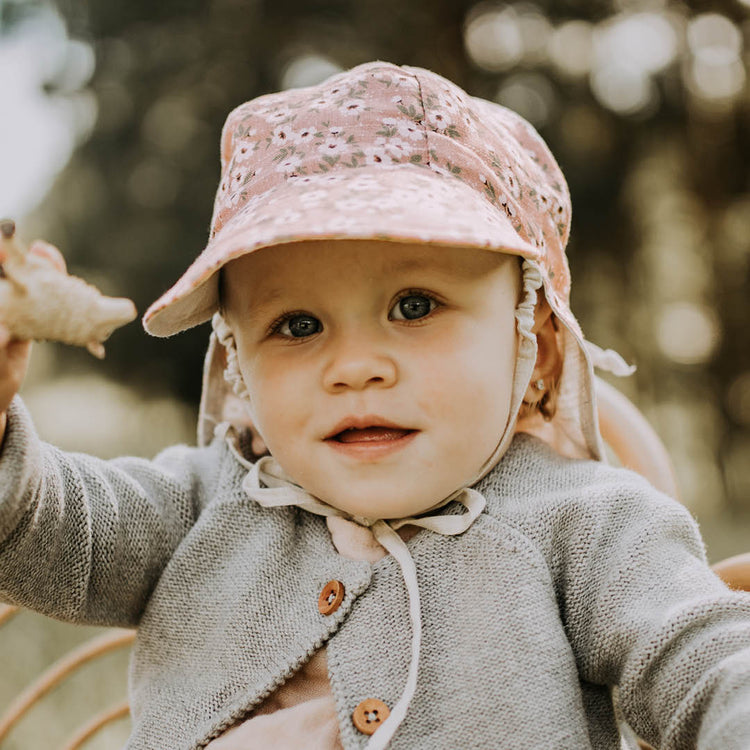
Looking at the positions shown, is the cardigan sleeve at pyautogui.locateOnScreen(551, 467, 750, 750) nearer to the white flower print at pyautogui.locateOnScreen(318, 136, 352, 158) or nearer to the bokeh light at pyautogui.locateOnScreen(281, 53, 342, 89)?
the white flower print at pyautogui.locateOnScreen(318, 136, 352, 158)

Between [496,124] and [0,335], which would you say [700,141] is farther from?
[0,335]

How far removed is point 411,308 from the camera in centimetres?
80

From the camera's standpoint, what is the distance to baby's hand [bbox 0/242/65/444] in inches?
26.5

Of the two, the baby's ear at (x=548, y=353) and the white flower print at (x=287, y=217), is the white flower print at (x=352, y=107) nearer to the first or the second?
the white flower print at (x=287, y=217)

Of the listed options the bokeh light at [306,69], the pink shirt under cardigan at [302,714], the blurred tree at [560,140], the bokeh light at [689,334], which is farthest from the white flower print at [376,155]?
the bokeh light at [689,334]

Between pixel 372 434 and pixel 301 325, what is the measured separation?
4.8 inches

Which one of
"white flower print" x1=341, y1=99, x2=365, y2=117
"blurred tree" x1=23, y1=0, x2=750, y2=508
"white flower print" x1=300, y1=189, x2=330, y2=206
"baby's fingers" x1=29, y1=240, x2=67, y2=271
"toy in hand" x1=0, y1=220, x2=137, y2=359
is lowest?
"blurred tree" x1=23, y1=0, x2=750, y2=508

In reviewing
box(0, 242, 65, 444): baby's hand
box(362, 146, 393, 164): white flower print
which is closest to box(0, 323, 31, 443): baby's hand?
box(0, 242, 65, 444): baby's hand

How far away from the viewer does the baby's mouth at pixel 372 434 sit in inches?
31.4

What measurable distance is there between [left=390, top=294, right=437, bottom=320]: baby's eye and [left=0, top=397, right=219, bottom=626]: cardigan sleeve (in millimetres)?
327

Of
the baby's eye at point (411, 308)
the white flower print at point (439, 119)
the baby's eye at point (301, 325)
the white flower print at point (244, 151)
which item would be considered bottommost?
the baby's eye at point (301, 325)

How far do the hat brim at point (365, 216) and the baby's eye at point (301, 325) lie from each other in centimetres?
8

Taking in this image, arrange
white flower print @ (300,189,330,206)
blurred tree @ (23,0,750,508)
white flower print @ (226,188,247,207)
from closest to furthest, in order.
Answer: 1. white flower print @ (300,189,330,206)
2. white flower print @ (226,188,247,207)
3. blurred tree @ (23,0,750,508)

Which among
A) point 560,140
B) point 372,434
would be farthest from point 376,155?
point 560,140
